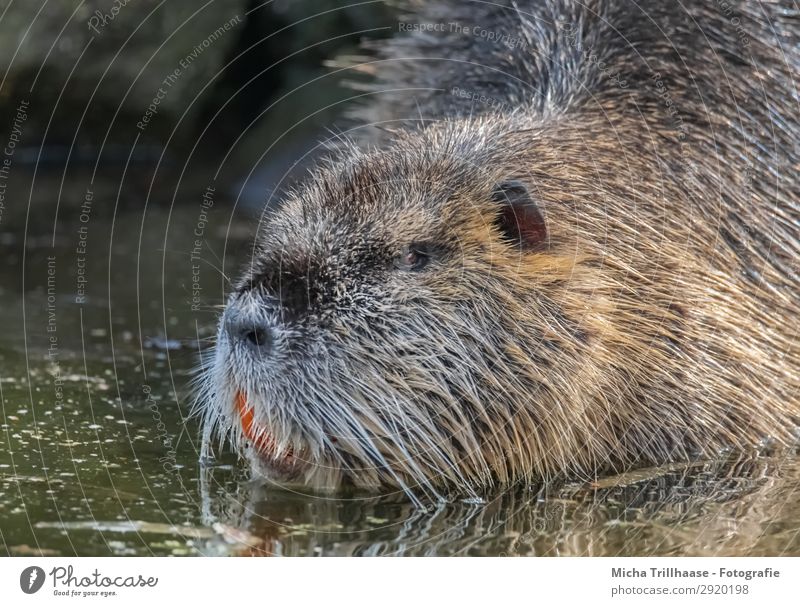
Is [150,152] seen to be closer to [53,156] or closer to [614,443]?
[53,156]

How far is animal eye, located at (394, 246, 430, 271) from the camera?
15.2ft

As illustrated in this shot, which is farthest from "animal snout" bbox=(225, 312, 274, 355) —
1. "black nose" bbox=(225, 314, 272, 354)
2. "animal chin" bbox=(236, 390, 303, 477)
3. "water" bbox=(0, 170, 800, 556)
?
"water" bbox=(0, 170, 800, 556)

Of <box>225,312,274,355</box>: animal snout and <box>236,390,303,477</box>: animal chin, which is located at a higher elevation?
<box>225,312,274,355</box>: animal snout

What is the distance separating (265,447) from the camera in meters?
4.59

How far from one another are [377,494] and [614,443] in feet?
3.46

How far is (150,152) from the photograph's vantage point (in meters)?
12.5

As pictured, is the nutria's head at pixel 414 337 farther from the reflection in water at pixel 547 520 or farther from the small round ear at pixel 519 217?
the reflection in water at pixel 547 520

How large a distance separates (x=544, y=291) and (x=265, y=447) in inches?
49.9

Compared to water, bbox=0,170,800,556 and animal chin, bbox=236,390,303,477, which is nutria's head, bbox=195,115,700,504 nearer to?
animal chin, bbox=236,390,303,477

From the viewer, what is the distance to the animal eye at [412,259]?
463cm

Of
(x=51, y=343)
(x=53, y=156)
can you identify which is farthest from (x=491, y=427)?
(x=53, y=156)

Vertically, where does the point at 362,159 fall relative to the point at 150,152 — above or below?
below

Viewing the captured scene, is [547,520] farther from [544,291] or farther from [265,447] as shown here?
[265,447]
